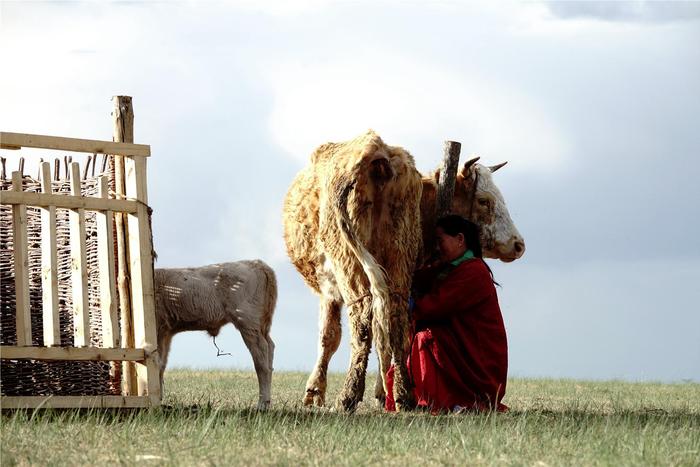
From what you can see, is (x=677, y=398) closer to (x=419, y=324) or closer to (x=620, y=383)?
(x=620, y=383)

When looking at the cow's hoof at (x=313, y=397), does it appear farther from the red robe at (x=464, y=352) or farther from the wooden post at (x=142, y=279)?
the wooden post at (x=142, y=279)

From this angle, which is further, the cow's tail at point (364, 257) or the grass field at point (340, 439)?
the cow's tail at point (364, 257)

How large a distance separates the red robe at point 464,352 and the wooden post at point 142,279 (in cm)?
198

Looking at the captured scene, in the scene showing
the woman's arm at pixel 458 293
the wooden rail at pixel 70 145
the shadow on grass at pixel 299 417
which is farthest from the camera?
the woman's arm at pixel 458 293

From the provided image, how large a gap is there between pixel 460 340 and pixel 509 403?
266cm

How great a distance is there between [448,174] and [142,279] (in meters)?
3.24

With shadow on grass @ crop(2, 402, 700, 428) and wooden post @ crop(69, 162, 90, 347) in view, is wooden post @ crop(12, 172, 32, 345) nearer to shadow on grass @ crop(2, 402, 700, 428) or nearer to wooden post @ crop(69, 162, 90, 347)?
wooden post @ crop(69, 162, 90, 347)

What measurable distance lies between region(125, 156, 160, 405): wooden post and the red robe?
1.98 m

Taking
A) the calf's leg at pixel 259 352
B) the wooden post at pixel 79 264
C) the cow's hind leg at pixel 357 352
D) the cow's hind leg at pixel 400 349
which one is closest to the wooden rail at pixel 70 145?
the wooden post at pixel 79 264

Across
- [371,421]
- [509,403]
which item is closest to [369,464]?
[371,421]

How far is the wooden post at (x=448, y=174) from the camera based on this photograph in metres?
9.66

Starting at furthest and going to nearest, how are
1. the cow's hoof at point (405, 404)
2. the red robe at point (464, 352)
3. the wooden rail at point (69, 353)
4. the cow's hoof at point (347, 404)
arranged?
the red robe at point (464, 352) < the cow's hoof at point (405, 404) < the cow's hoof at point (347, 404) < the wooden rail at point (69, 353)

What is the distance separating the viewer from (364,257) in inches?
314

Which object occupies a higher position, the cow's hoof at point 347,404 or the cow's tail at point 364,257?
the cow's tail at point 364,257
